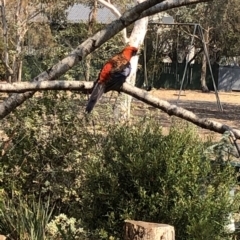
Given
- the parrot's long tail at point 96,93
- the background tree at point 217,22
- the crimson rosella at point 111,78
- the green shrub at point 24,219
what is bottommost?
the green shrub at point 24,219

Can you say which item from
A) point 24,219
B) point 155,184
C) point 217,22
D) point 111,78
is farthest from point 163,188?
point 217,22

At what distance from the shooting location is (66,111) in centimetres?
689

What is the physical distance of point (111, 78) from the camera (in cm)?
471

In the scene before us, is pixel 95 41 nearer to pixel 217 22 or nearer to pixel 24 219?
pixel 24 219

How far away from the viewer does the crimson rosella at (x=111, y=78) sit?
4559mm

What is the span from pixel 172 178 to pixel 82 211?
3.02 ft

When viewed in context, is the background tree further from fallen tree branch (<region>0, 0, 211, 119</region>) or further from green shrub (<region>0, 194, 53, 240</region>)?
fallen tree branch (<region>0, 0, 211, 119</region>)

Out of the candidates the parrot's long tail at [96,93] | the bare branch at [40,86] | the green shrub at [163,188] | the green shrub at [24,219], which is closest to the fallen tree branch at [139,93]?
the bare branch at [40,86]

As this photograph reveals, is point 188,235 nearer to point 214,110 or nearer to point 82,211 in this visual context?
point 82,211

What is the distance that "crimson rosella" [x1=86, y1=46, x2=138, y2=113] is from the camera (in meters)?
4.56

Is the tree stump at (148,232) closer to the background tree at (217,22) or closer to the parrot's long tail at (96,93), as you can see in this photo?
the parrot's long tail at (96,93)

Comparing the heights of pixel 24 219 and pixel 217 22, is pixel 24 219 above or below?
below

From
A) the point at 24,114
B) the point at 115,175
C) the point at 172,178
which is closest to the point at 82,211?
the point at 115,175

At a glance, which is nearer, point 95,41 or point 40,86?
point 40,86
